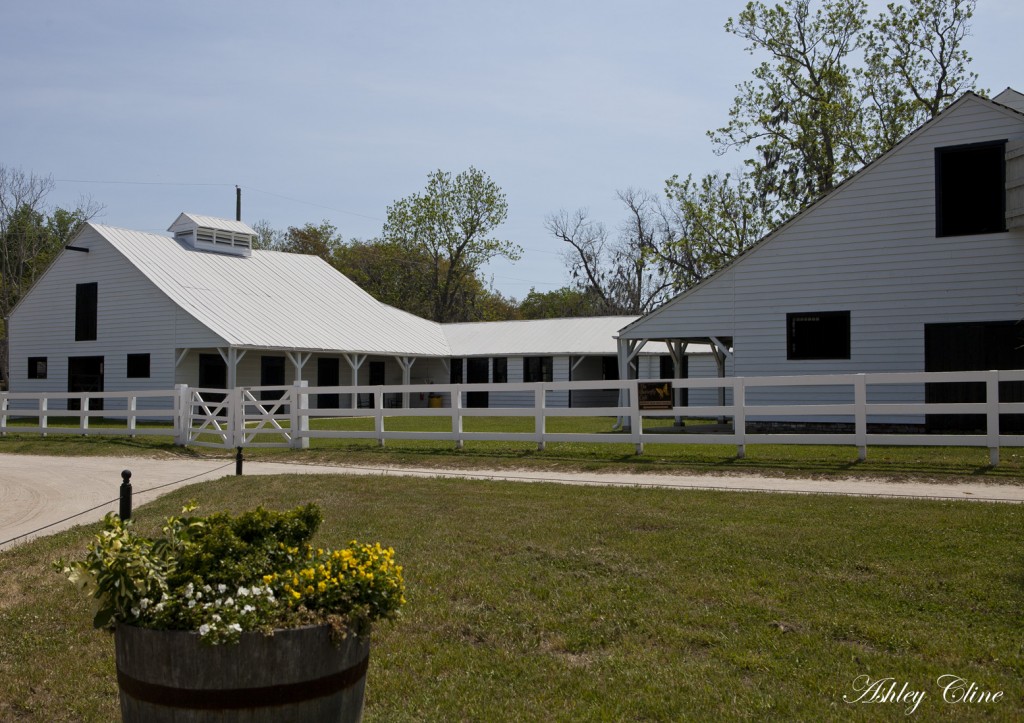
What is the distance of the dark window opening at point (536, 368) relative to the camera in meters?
41.9

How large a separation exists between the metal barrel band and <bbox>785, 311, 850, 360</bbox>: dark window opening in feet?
64.3

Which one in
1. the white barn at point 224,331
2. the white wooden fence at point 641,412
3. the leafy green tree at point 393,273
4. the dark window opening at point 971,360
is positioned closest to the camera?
the white wooden fence at point 641,412

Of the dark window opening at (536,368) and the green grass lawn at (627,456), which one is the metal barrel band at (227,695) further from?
the dark window opening at (536,368)

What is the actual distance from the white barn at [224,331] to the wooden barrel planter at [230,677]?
27586 millimetres

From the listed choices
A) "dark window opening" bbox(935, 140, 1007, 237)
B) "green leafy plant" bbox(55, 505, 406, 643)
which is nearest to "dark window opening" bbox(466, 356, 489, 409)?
"dark window opening" bbox(935, 140, 1007, 237)

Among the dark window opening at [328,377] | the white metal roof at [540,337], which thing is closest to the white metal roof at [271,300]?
the white metal roof at [540,337]

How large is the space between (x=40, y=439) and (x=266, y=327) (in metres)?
10.6

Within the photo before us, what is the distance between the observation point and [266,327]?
33.2 metres

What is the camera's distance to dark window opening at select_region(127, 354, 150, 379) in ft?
109

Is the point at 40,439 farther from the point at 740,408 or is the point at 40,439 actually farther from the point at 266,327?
the point at 740,408

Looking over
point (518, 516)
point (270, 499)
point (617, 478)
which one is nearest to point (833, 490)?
point (617, 478)

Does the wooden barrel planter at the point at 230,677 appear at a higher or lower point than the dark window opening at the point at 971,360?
lower

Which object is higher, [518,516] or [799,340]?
[799,340]

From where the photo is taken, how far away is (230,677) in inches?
146
